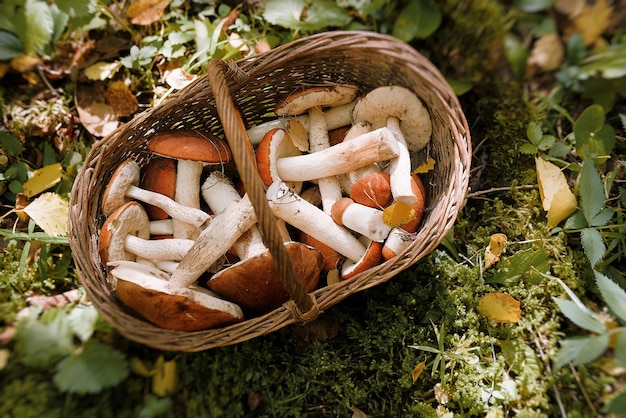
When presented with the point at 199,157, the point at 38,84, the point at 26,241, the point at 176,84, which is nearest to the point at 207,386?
the point at 199,157

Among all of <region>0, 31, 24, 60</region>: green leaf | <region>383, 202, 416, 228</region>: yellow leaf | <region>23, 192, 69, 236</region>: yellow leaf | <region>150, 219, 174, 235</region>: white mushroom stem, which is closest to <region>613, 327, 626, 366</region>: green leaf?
<region>383, 202, 416, 228</region>: yellow leaf

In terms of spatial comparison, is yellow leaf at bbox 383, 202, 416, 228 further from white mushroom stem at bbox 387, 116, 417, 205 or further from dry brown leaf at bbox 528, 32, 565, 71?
dry brown leaf at bbox 528, 32, 565, 71

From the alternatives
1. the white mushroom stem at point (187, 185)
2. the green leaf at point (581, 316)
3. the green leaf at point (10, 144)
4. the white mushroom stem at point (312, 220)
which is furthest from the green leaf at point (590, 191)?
the green leaf at point (10, 144)

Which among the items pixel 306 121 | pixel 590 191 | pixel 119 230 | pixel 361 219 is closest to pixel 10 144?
pixel 119 230

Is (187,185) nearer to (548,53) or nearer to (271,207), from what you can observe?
(271,207)

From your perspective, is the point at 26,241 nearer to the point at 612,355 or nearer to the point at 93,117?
the point at 93,117
